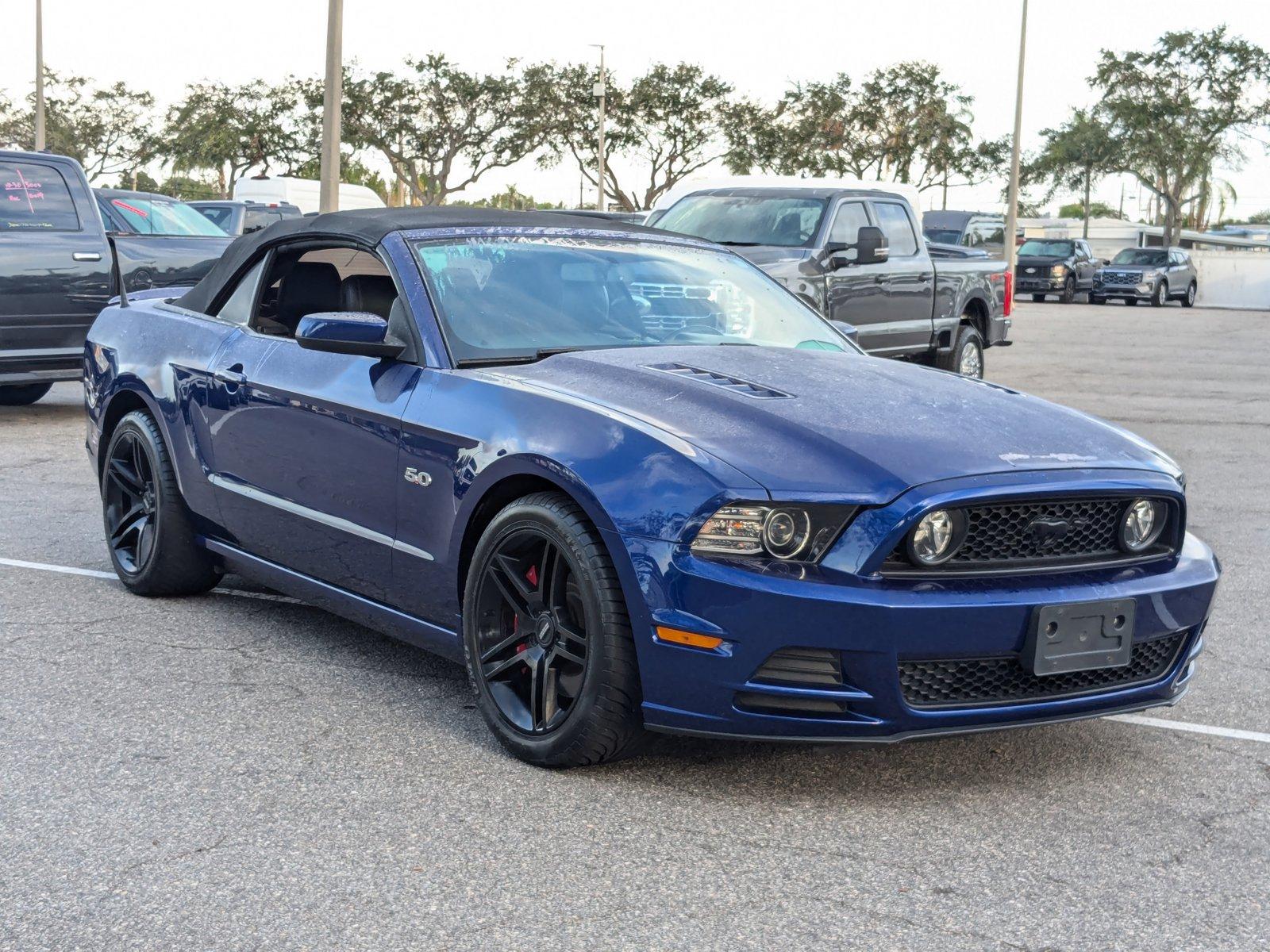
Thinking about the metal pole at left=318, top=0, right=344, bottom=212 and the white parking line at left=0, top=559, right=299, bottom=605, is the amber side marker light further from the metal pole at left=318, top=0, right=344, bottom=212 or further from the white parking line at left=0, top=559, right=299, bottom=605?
the metal pole at left=318, top=0, right=344, bottom=212

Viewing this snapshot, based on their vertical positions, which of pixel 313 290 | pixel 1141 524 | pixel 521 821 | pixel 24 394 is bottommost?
pixel 521 821

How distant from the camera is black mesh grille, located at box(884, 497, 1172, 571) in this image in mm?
3740

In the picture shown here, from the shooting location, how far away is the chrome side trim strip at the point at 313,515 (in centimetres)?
452

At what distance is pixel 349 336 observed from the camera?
182 inches

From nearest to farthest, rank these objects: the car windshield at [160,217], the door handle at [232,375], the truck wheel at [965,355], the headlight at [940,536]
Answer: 1. the headlight at [940,536]
2. the door handle at [232,375]
3. the truck wheel at [965,355]
4. the car windshield at [160,217]

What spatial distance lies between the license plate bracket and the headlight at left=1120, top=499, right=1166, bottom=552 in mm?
210

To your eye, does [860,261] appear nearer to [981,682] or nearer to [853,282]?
[853,282]

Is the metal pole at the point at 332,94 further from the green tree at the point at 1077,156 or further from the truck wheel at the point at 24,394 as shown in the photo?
the green tree at the point at 1077,156

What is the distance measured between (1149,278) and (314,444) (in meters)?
40.4

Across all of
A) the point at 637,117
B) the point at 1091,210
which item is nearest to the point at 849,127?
the point at 637,117

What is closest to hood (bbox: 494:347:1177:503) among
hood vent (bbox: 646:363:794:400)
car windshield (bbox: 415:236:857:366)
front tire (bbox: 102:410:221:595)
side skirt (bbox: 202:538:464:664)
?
hood vent (bbox: 646:363:794:400)

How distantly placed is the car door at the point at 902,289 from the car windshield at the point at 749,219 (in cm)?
79

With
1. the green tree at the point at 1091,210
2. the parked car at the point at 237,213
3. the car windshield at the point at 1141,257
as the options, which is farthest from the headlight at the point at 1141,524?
the green tree at the point at 1091,210

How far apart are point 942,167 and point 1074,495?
54171 mm
